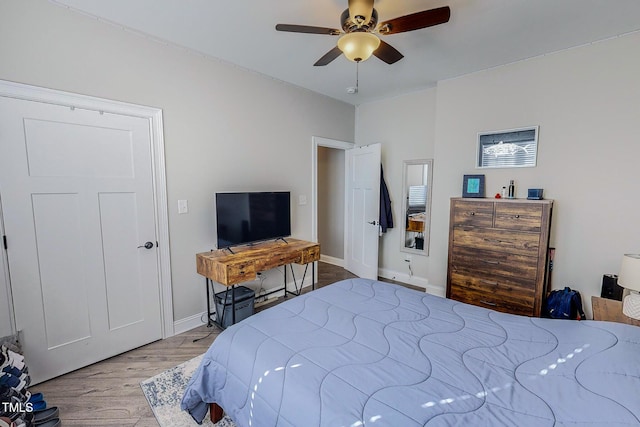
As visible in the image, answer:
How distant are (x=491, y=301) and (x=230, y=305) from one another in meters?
2.61

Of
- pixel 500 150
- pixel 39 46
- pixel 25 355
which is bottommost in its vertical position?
pixel 25 355

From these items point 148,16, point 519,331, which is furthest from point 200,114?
point 519,331

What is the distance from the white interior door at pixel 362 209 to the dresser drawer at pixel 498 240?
1287mm

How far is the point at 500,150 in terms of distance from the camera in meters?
3.10

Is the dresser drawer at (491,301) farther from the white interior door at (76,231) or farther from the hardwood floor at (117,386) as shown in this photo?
the white interior door at (76,231)

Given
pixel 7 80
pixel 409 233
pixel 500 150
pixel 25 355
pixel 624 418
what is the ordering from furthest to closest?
pixel 409 233 < pixel 500 150 < pixel 25 355 < pixel 7 80 < pixel 624 418

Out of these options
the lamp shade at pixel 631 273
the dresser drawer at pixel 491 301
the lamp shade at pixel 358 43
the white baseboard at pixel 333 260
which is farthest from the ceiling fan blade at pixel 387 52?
the white baseboard at pixel 333 260

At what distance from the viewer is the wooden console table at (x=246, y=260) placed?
253 centimetres

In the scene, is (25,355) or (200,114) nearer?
(25,355)

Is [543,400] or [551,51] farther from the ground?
[551,51]

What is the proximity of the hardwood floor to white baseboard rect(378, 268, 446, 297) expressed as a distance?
8.79 feet

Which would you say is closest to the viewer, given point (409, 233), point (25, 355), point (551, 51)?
point (25, 355)

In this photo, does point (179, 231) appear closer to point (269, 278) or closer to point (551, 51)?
point (269, 278)

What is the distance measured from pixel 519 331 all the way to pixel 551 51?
272 centimetres
